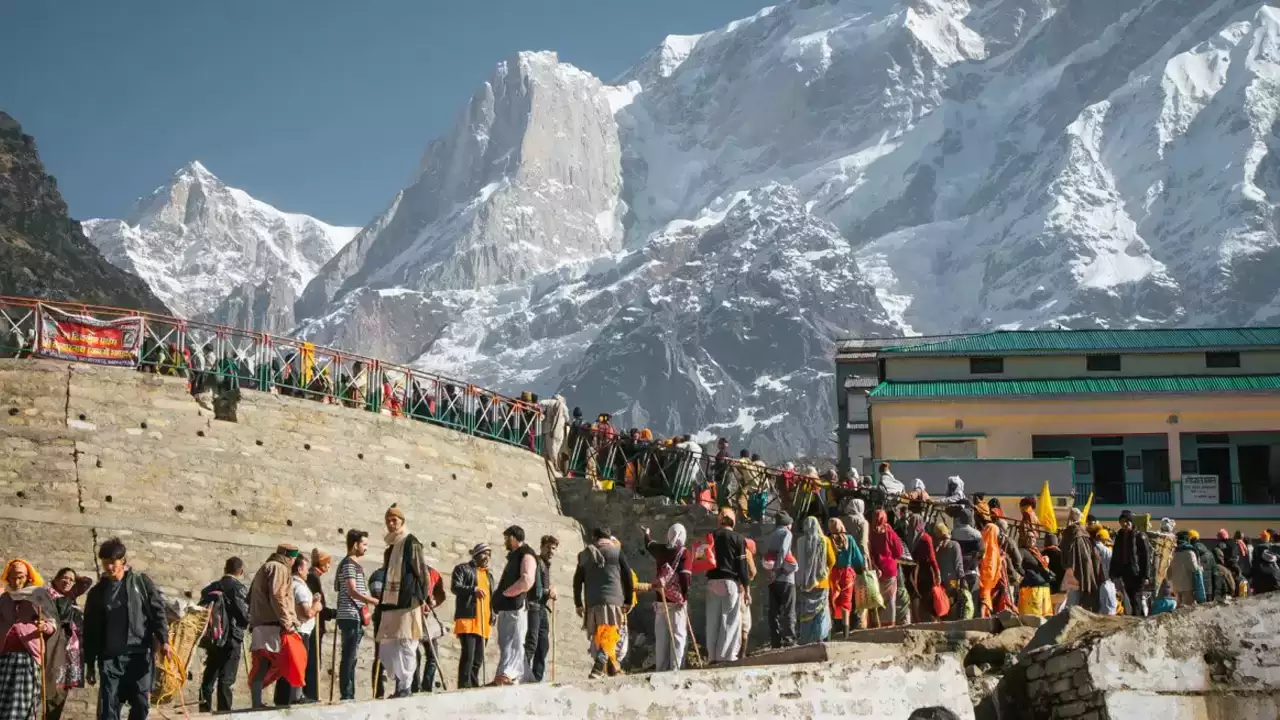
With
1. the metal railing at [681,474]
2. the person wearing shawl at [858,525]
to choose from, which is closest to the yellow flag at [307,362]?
the metal railing at [681,474]

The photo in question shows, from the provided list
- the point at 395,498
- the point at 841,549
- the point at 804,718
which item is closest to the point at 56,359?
the point at 395,498

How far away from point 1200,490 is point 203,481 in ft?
98.1

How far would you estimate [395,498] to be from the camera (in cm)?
2850

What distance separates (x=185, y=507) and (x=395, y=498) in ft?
12.4

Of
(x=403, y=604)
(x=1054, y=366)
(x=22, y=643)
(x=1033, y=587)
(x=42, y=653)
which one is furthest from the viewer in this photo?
(x=1054, y=366)

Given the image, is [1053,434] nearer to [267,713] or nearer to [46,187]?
[267,713]

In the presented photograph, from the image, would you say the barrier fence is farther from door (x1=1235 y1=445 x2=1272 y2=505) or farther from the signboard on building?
door (x1=1235 y1=445 x2=1272 y2=505)

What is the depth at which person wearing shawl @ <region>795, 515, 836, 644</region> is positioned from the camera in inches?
839

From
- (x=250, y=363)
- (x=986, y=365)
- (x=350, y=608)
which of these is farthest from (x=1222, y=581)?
(x=986, y=365)

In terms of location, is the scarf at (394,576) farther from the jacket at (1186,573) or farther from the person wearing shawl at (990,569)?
the jacket at (1186,573)

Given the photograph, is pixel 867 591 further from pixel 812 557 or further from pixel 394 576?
pixel 394 576

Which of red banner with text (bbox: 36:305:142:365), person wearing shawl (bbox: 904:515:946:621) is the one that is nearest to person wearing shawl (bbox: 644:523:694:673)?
person wearing shawl (bbox: 904:515:946:621)

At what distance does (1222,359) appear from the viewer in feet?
162

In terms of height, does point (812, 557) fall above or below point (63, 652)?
above
